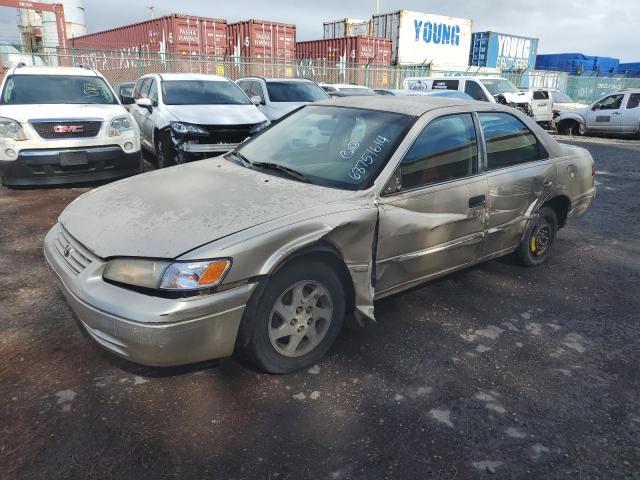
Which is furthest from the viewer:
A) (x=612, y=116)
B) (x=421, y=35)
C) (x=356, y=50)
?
(x=421, y=35)

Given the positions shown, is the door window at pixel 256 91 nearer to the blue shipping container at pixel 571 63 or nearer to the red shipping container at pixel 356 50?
the red shipping container at pixel 356 50

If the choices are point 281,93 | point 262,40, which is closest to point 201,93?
point 281,93

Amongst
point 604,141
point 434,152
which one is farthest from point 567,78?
point 434,152

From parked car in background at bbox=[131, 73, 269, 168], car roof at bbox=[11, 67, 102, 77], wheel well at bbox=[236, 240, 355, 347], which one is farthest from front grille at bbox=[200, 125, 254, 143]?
wheel well at bbox=[236, 240, 355, 347]

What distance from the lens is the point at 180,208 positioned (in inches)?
108

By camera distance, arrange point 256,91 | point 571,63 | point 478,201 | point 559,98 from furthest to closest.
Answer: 1. point 571,63
2. point 559,98
3. point 256,91
4. point 478,201

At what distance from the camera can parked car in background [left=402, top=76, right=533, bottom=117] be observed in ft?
50.9

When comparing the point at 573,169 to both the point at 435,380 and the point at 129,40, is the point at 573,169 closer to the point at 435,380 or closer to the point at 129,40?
the point at 435,380

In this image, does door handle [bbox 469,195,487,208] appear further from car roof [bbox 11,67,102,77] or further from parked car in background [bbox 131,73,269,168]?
car roof [bbox 11,67,102,77]

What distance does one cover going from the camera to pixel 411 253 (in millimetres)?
3213

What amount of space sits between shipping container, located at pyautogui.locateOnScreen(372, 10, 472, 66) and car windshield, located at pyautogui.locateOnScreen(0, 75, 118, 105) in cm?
2056

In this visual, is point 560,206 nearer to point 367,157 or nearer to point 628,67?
point 367,157

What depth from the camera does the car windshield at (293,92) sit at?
1050 centimetres

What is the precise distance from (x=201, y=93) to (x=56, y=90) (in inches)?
89.5
